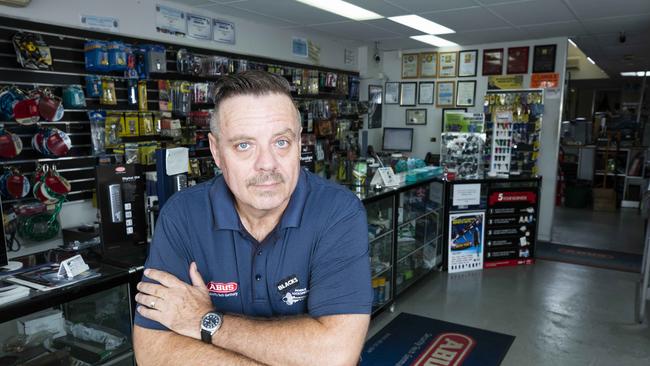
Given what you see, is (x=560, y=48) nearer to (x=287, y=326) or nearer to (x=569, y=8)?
(x=569, y=8)

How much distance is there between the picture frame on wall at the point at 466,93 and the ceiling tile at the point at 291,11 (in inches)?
111

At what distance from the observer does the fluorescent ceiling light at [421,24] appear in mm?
5229

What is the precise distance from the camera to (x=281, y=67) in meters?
5.76

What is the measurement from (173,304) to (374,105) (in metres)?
6.75

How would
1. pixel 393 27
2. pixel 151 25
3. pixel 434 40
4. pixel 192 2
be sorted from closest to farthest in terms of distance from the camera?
pixel 151 25, pixel 192 2, pixel 393 27, pixel 434 40

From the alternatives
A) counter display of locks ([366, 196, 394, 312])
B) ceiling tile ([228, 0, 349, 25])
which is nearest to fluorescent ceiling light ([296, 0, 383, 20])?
ceiling tile ([228, 0, 349, 25])

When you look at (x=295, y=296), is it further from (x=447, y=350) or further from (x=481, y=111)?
(x=481, y=111)

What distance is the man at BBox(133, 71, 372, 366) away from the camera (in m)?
1.31

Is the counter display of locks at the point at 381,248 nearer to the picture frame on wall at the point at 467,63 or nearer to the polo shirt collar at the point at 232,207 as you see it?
the polo shirt collar at the point at 232,207

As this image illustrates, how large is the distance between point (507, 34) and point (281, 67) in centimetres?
312

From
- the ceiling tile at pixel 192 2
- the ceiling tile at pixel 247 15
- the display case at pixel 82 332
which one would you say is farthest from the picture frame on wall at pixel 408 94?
the display case at pixel 82 332

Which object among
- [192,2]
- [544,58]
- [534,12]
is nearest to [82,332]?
[192,2]

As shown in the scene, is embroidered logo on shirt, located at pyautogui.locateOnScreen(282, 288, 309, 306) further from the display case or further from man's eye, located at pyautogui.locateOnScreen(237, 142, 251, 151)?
the display case

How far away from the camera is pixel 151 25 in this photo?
4.23m
